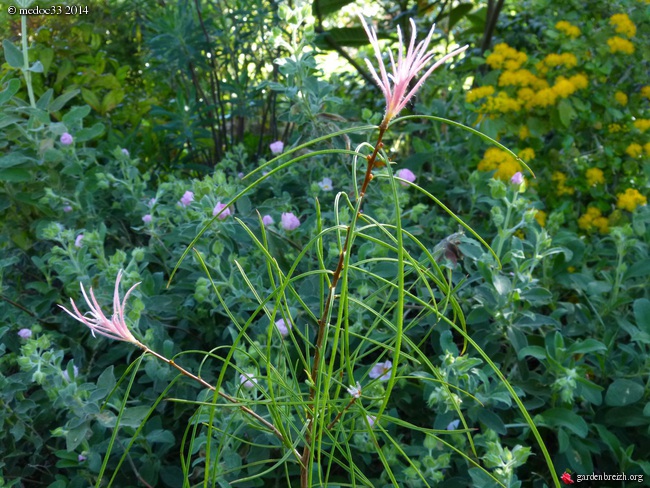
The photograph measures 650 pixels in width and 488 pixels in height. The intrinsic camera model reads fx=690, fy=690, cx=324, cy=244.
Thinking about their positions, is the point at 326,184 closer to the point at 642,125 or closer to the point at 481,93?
the point at 481,93

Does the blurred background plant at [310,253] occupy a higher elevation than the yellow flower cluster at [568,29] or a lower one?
lower

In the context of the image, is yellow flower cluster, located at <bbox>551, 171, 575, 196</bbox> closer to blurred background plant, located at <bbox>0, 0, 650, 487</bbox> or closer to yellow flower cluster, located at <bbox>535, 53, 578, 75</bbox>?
blurred background plant, located at <bbox>0, 0, 650, 487</bbox>

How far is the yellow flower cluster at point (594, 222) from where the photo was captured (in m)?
2.12

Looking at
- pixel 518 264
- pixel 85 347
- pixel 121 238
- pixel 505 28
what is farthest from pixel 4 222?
pixel 505 28

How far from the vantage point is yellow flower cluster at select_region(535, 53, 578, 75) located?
7.30 feet

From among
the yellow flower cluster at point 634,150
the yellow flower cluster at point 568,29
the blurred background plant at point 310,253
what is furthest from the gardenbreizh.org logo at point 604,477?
the yellow flower cluster at point 568,29

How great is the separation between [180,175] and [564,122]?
4.72 feet

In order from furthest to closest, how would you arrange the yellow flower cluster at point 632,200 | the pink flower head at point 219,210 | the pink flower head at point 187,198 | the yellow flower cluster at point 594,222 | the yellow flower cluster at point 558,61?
the yellow flower cluster at point 558,61 < the yellow flower cluster at point 594,222 < the yellow flower cluster at point 632,200 < the pink flower head at point 187,198 < the pink flower head at point 219,210

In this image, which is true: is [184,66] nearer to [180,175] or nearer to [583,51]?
[180,175]

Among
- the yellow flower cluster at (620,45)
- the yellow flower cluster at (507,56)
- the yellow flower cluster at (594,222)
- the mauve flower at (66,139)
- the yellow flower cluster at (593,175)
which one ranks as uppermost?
the yellow flower cluster at (620,45)

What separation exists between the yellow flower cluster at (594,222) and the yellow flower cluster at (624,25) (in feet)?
1.95

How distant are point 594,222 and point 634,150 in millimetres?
267

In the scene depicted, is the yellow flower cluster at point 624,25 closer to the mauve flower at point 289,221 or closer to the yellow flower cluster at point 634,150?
the yellow flower cluster at point 634,150

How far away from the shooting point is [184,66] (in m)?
2.58
